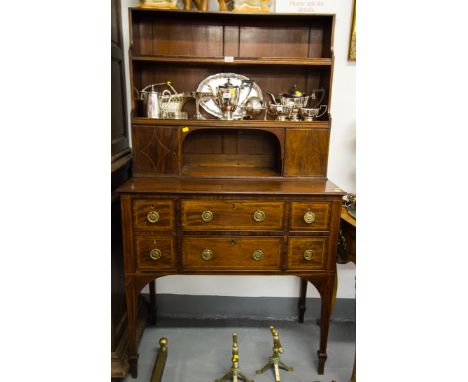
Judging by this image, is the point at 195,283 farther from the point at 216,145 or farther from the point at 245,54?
the point at 245,54

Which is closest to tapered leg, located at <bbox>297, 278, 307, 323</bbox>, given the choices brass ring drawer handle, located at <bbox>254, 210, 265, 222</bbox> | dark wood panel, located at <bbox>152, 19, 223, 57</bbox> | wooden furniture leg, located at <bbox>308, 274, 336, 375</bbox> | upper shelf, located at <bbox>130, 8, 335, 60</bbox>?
wooden furniture leg, located at <bbox>308, 274, 336, 375</bbox>

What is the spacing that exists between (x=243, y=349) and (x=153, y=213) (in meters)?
0.97

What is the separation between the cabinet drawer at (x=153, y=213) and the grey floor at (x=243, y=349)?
2.61 feet

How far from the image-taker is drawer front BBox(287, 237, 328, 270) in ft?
4.74

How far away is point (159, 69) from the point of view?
175cm

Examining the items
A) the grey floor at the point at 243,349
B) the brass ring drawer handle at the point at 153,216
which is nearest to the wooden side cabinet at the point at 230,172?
the brass ring drawer handle at the point at 153,216

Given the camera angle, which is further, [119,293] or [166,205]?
[119,293]

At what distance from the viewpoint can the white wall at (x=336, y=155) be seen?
5.68 feet

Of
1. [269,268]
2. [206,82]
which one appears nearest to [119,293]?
[269,268]

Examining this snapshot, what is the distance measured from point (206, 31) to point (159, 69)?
1.03 ft

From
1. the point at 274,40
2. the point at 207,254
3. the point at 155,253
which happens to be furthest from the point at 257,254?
the point at 274,40

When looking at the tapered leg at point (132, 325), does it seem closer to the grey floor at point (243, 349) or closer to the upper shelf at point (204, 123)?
the grey floor at point (243, 349)

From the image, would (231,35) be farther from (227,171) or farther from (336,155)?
(336,155)

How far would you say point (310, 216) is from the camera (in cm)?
141
